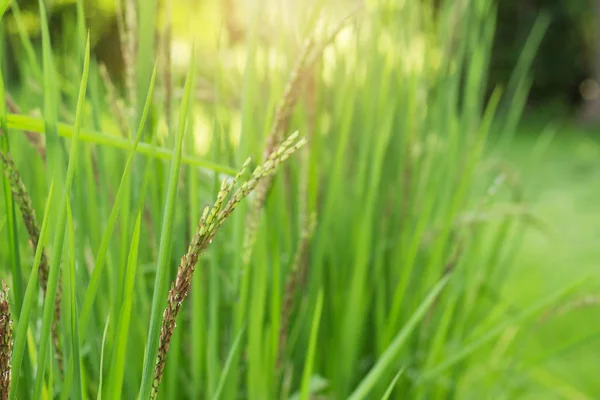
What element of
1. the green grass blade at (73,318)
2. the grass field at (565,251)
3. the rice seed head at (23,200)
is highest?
the rice seed head at (23,200)

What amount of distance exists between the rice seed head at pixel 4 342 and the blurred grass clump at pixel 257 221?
0.05 meters

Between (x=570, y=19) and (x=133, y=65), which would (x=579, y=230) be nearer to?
(x=133, y=65)

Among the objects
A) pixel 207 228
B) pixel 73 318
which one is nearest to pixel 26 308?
pixel 73 318

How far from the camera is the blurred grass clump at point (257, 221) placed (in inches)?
18.4

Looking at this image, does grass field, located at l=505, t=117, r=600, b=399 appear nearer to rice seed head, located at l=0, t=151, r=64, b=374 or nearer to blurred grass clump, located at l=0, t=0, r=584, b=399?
blurred grass clump, located at l=0, t=0, r=584, b=399

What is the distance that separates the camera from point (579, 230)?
11.3 ft

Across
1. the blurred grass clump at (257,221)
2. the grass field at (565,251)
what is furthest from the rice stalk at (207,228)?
the grass field at (565,251)

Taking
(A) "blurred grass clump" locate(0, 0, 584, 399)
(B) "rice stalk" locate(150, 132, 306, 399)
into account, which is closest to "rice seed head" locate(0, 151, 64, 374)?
(A) "blurred grass clump" locate(0, 0, 584, 399)

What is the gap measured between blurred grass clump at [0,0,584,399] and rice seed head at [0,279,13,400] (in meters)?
0.05

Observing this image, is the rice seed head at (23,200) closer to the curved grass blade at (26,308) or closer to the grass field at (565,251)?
the curved grass blade at (26,308)

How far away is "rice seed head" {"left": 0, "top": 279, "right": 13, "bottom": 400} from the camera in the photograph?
1.11 ft

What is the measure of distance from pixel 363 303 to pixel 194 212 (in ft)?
1.48

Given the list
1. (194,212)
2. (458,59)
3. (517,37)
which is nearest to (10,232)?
(194,212)

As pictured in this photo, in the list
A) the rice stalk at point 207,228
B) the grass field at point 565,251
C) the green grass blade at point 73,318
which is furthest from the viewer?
the grass field at point 565,251
